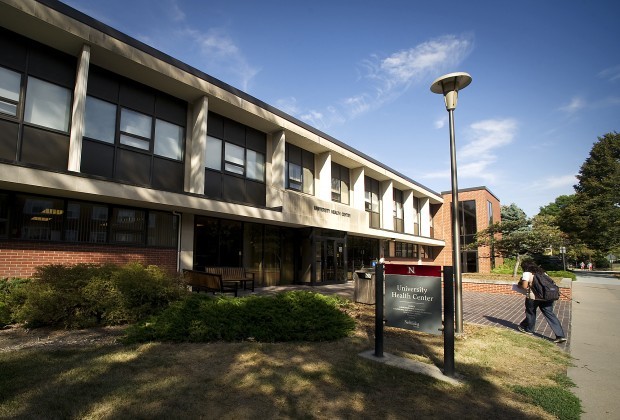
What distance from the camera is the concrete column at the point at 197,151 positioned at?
1301 cm

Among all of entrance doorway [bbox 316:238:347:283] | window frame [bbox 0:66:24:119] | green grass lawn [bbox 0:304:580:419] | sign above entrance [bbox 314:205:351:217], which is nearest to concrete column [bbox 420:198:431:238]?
entrance doorway [bbox 316:238:347:283]

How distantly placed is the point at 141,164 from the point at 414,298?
10.4 m

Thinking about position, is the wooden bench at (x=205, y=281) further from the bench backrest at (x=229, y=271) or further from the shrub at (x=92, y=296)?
the shrub at (x=92, y=296)

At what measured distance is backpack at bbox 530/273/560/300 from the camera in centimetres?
773

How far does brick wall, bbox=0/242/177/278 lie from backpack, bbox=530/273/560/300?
11307 millimetres

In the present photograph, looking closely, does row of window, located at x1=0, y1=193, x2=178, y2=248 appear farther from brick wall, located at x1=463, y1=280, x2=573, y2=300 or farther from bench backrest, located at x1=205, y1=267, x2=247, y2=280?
brick wall, located at x1=463, y1=280, x2=573, y2=300

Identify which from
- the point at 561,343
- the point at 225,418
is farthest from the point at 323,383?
the point at 561,343

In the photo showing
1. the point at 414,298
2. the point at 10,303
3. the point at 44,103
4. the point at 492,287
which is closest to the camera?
the point at 414,298

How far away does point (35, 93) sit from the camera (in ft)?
33.0

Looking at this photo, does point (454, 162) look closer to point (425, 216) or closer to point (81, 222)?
point (81, 222)

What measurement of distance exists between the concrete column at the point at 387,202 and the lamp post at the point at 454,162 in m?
19.4

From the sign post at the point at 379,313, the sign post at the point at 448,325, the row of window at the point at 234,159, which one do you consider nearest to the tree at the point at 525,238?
the row of window at the point at 234,159

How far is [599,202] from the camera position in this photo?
4619 cm

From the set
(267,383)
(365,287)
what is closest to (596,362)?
(267,383)
